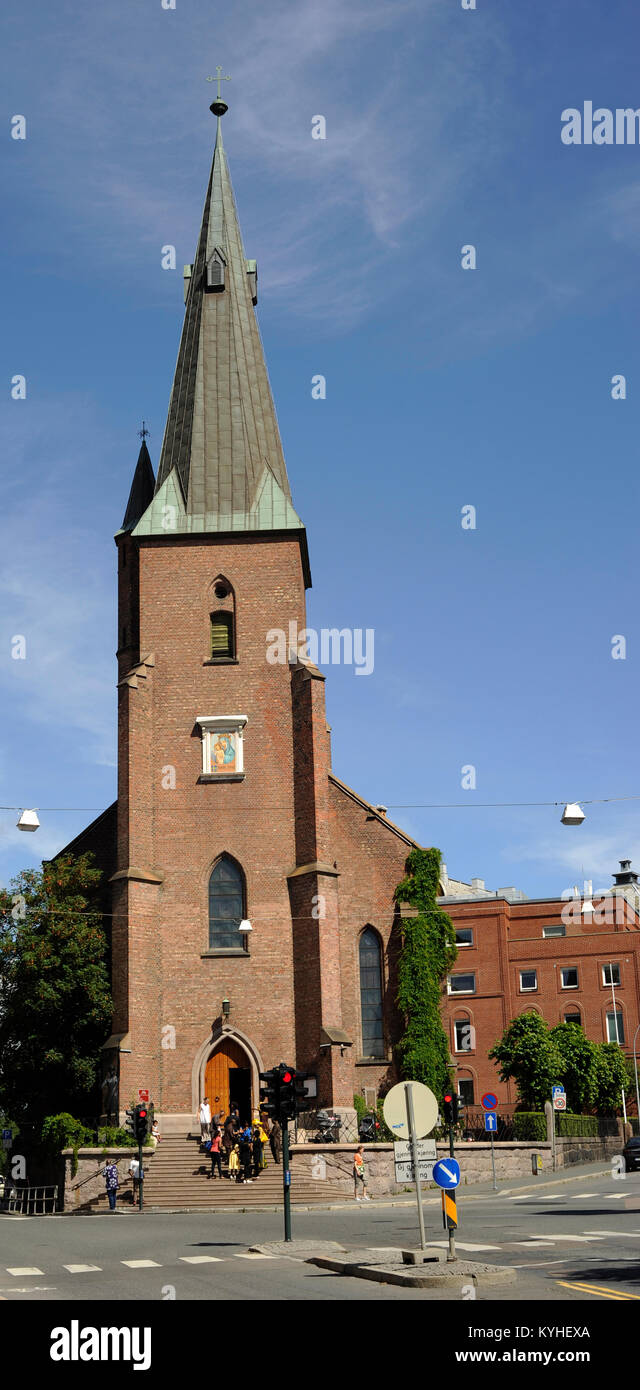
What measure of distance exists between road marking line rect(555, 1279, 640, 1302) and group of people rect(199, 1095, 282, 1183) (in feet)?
62.4

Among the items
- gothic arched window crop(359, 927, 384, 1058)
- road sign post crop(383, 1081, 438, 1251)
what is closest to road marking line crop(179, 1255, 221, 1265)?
road sign post crop(383, 1081, 438, 1251)

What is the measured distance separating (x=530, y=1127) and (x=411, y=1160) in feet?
95.7

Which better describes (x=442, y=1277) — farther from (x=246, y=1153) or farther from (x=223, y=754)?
(x=223, y=754)

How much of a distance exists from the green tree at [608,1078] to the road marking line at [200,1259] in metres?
42.3

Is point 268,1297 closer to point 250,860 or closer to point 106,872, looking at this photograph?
point 250,860

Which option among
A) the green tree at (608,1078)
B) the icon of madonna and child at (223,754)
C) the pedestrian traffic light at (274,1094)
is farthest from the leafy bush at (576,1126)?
the pedestrian traffic light at (274,1094)

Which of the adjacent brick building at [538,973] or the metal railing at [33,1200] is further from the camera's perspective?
the adjacent brick building at [538,973]

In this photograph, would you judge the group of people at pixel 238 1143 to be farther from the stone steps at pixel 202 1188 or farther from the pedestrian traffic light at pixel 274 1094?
the pedestrian traffic light at pixel 274 1094

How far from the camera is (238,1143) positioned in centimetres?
3297

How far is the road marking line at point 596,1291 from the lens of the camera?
12.7m

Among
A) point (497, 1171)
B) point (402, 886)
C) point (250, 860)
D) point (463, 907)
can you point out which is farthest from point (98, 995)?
point (463, 907)

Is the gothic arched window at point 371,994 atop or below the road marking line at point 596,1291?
atop

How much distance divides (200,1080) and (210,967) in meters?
3.03
